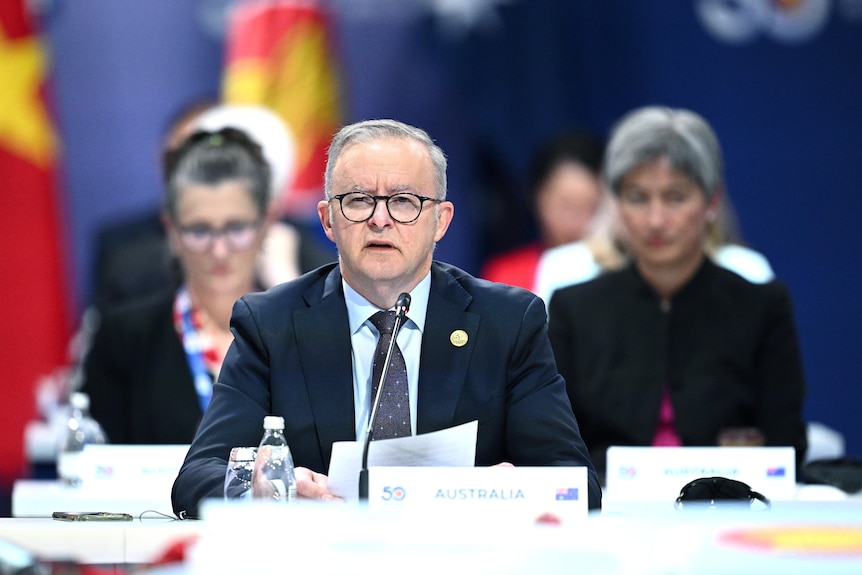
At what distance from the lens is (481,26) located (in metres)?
6.70

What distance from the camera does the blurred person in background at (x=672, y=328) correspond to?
13.3 feet

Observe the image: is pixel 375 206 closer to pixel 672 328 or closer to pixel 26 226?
pixel 672 328

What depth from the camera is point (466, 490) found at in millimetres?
2270

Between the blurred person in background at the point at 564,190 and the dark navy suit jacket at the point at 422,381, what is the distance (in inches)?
126

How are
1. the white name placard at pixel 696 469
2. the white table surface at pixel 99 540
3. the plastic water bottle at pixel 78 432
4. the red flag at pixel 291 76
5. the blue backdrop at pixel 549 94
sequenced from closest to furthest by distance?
the white table surface at pixel 99 540, the white name placard at pixel 696 469, the plastic water bottle at pixel 78 432, the red flag at pixel 291 76, the blue backdrop at pixel 549 94

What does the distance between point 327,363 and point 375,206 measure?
1.16 feet

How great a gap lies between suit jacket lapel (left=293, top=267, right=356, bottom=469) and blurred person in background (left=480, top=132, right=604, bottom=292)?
3241mm

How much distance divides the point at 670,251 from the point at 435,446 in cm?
196

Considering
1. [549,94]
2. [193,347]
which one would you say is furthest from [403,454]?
[549,94]

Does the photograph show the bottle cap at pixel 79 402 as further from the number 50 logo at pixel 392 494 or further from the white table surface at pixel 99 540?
the number 50 logo at pixel 392 494

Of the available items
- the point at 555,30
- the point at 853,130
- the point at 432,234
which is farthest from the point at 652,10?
the point at 432,234

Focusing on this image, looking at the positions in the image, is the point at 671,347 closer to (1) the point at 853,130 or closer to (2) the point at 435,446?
(2) the point at 435,446

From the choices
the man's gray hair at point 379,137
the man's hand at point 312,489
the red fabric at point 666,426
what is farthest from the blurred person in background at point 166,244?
the man's hand at point 312,489

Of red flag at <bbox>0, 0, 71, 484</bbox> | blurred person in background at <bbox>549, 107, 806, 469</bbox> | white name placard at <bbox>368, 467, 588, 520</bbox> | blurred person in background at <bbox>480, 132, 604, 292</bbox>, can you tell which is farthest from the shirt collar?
blurred person in background at <bbox>480, 132, 604, 292</bbox>
